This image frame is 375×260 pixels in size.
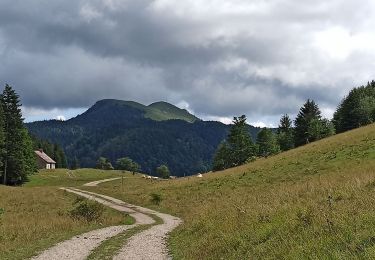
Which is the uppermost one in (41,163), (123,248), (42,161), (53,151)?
(53,151)

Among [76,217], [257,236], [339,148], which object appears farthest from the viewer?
[339,148]

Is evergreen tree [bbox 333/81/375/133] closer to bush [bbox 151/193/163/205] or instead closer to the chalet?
bush [bbox 151/193/163/205]

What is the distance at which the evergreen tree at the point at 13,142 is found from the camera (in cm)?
8256

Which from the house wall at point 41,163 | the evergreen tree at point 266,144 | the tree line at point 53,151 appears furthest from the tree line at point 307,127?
the tree line at point 53,151

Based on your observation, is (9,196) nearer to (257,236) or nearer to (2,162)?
(2,162)

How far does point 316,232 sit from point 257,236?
2.74m

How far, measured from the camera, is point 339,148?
49875 millimetres

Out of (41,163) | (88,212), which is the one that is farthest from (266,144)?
(41,163)

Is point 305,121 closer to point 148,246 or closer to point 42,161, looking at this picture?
point 148,246

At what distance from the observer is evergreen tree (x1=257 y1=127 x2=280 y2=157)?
117688mm

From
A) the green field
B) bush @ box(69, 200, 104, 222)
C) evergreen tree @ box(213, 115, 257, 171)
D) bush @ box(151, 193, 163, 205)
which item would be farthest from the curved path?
evergreen tree @ box(213, 115, 257, 171)

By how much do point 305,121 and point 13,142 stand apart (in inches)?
2632

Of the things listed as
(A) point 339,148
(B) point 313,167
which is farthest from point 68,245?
(A) point 339,148

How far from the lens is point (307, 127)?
104m
